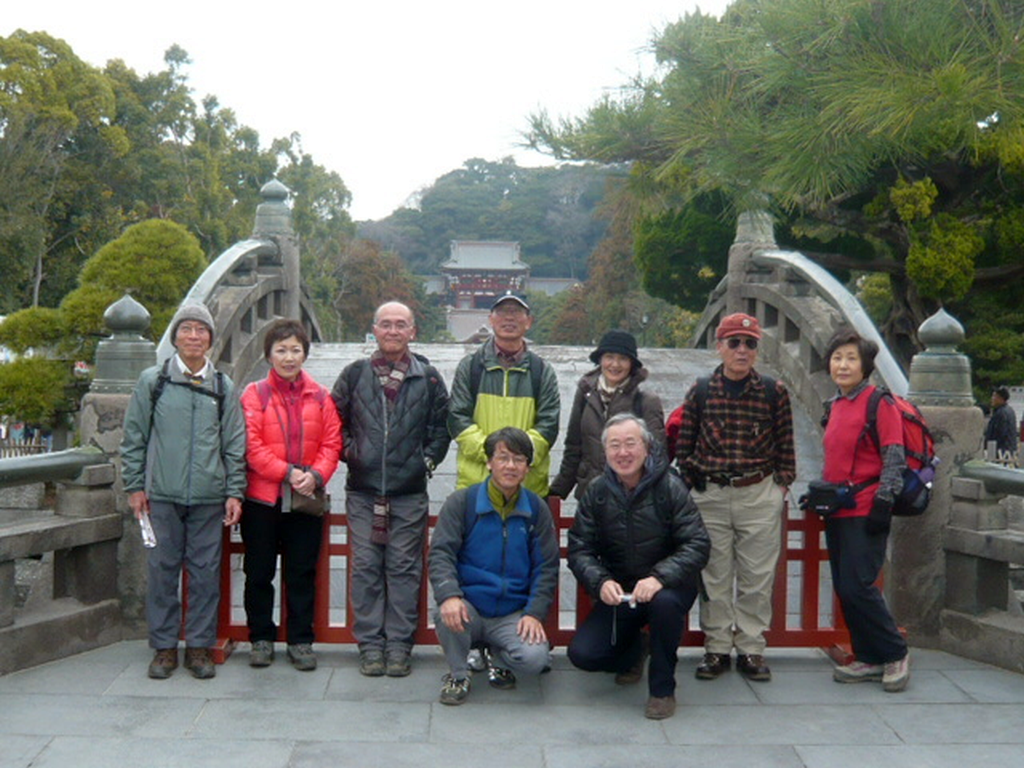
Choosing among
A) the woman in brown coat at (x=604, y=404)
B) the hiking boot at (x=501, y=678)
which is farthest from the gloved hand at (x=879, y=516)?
the hiking boot at (x=501, y=678)

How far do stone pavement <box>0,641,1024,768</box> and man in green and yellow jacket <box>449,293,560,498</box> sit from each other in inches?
35.1

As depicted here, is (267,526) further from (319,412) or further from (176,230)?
(176,230)

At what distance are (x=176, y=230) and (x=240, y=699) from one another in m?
10.4

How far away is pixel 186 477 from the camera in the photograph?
14.3 ft

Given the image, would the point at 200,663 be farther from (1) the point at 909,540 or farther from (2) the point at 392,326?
(1) the point at 909,540

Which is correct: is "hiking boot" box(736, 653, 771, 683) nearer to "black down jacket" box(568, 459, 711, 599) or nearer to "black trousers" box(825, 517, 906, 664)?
"black trousers" box(825, 517, 906, 664)

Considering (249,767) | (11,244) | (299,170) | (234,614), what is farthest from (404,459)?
(299,170)

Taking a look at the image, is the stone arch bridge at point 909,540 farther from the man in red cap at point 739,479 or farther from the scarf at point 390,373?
the scarf at point 390,373

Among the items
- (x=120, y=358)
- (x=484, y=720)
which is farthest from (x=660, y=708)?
(x=120, y=358)

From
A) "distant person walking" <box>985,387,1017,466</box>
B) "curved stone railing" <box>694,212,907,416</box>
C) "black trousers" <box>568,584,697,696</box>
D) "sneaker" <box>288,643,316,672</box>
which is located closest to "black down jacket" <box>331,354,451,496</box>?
"sneaker" <box>288,643,316,672</box>

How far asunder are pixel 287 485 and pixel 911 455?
A: 2.48 meters

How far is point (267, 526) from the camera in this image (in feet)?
14.9

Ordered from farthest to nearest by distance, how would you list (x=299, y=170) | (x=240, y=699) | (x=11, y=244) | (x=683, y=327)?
1. (x=299, y=170)
2. (x=683, y=327)
3. (x=11, y=244)
4. (x=240, y=699)

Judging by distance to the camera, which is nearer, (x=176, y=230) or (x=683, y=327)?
(x=176, y=230)
